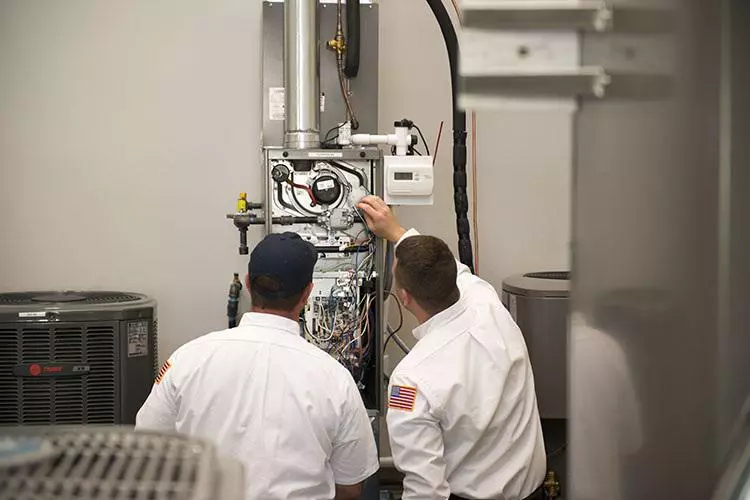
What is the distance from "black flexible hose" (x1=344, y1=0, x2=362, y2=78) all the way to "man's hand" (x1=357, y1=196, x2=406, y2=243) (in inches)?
24.3

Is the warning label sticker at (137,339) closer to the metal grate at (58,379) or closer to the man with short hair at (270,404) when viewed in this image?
the metal grate at (58,379)

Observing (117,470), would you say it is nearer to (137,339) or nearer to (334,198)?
(334,198)

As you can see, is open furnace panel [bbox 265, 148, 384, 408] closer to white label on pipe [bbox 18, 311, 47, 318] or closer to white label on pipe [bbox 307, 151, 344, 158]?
white label on pipe [bbox 307, 151, 344, 158]

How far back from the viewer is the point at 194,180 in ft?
11.1

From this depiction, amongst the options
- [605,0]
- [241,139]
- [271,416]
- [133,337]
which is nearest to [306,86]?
[241,139]

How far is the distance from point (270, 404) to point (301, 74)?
4.28 feet

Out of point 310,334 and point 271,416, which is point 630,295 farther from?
point 310,334

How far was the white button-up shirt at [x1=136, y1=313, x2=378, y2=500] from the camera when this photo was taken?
76.4 inches

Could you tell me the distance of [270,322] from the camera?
2.05m

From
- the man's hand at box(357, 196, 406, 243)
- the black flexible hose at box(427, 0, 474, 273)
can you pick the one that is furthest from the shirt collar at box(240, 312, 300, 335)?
the black flexible hose at box(427, 0, 474, 273)

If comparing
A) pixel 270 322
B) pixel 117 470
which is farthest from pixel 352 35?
pixel 117 470

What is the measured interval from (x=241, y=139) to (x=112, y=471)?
297 cm

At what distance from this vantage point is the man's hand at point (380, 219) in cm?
260

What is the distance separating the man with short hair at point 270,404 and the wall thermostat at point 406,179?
0.66 metres
